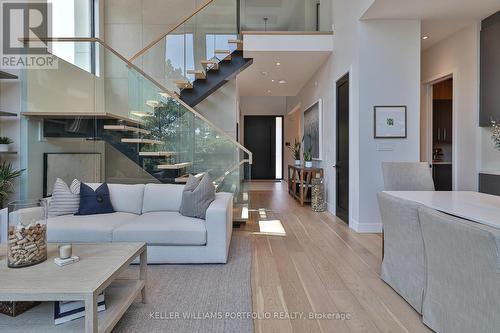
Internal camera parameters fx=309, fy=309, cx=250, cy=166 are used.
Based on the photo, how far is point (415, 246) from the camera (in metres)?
2.08

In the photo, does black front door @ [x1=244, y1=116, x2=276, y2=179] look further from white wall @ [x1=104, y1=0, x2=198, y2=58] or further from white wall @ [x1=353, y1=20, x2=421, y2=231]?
white wall @ [x1=353, y1=20, x2=421, y2=231]

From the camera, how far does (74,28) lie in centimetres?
636

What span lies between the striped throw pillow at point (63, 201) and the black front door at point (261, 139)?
30.2ft

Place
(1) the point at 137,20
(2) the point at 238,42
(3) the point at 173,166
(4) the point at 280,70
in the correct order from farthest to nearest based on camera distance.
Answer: (1) the point at 137,20 < (4) the point at 280,70 < (2) the point at 238,42 < (3) the point at 173,166

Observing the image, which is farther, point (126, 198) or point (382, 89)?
point (382, 89)

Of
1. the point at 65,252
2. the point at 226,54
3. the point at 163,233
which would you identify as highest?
the point at 226,54

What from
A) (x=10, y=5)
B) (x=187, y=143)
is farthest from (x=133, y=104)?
(x=10, y=5)

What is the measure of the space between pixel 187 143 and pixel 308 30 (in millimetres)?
3248

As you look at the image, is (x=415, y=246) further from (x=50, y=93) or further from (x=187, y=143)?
(x=50, y=93)

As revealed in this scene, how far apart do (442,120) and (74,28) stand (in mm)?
7553

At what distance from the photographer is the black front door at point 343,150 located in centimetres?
478

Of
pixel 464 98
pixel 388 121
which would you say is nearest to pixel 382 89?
pixel 388 121

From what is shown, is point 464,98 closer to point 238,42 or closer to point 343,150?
point 343,150

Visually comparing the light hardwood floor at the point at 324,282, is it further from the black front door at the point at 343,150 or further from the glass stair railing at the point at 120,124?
the glass stair railing at the point at 120,124
